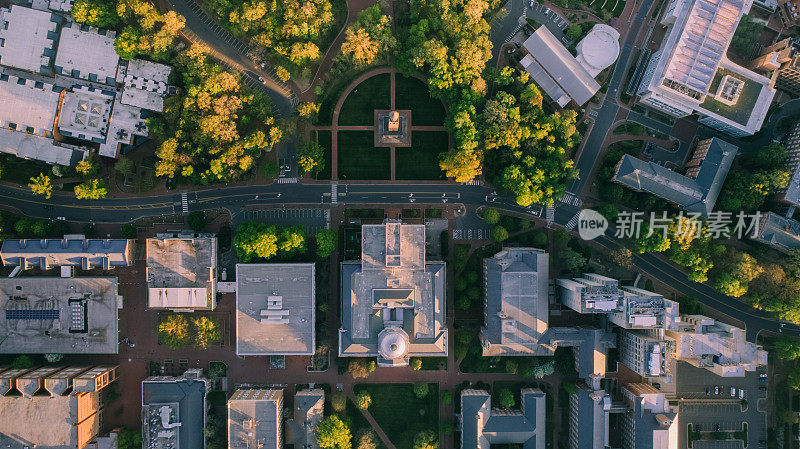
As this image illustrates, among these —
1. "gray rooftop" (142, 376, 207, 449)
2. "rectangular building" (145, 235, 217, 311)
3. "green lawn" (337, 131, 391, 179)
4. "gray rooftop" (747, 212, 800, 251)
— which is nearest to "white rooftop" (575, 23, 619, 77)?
"gray rooftop" (747, 212, 800, 251)

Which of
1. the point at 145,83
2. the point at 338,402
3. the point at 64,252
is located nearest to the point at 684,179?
the point at 338,402

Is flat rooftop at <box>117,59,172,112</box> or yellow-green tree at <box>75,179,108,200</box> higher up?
flat rooftop at <box>117,59,172,112</box>

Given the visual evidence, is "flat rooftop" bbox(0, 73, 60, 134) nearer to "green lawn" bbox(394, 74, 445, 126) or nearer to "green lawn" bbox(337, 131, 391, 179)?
"green lawn" bbox(337, 131, 391, 179)

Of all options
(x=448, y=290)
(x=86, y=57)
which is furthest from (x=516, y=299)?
(x=86, y=57)

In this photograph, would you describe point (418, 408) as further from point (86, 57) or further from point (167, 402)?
point (86, 57)

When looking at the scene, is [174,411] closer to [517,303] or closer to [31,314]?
[31,314]
